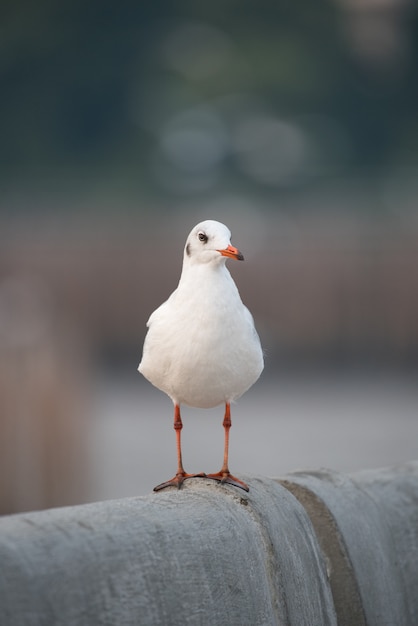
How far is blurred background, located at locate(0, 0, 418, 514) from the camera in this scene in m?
11.0

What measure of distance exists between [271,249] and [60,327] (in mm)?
8332

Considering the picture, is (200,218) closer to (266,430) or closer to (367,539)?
(266,430)

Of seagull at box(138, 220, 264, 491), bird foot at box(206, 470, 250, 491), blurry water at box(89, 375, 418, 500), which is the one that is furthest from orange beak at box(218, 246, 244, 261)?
blurry water at box(89, 375, 418, 500)

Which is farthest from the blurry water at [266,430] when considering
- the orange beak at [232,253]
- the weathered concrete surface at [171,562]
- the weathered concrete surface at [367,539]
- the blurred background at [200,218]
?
the weathered concrete surface at [171,562]

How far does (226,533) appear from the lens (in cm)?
281

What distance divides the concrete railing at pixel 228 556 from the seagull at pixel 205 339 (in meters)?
0.20

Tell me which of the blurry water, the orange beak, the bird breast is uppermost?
the orange beak

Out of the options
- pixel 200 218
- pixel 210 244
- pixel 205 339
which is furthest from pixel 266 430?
pixel 200 218

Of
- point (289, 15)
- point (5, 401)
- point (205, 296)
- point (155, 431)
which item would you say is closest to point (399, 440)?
point (155, 431)

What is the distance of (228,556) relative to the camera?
9.08 feet

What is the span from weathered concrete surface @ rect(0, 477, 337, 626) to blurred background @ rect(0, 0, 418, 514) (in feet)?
2.62

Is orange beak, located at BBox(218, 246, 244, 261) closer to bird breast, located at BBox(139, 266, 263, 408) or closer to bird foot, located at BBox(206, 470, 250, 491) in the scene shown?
bird breast, located at BBox(139, 266, 263, 408)

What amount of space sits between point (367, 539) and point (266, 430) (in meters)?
10.4

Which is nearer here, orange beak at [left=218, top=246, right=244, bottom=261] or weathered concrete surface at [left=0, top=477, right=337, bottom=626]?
weathered concrete surface at [left=0, top=477, right=337, bottom=626]
